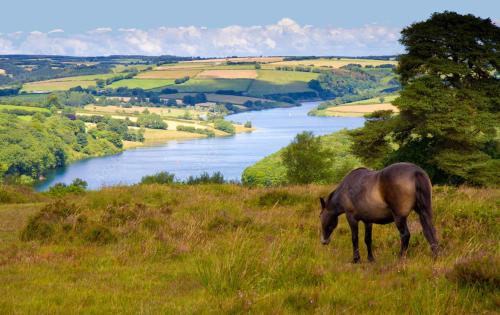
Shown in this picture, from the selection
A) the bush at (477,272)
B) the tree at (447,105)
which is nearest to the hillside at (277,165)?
the tree at (447,105)

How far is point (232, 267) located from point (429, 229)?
356cm

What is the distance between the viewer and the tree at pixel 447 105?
44594 millimetres

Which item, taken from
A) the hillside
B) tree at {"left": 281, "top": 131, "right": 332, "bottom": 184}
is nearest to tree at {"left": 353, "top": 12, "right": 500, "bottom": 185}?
tree at {"left": 281, "top": 131, "right": 332, "bottom": 184}

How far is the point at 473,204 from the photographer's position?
45.5 feet

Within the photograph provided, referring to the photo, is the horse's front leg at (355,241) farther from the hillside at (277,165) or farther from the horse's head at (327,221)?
the hillside at (277,165)

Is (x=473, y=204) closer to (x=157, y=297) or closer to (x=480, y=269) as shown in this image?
(x=480, y=269)

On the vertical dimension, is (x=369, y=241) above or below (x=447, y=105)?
above

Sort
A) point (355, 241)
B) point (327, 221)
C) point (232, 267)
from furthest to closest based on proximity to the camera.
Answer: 1. point (327, 221)
2. point (355, 241)
3. point (232, 267)

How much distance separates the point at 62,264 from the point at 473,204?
9.61 m

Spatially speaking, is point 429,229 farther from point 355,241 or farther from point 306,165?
point 306,165

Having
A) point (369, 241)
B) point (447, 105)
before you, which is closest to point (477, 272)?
point (369, 241)

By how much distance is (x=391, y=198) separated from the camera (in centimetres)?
938

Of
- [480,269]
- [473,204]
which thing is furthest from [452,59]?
[480,269]

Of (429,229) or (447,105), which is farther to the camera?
(447,105)
